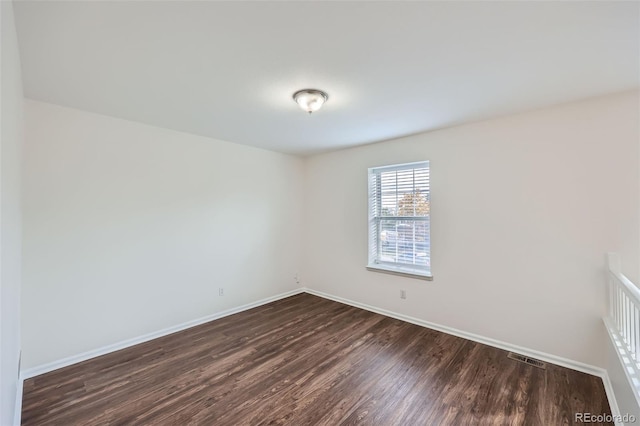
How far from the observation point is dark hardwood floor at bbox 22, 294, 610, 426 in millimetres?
1941

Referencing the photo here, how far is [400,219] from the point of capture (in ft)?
12.6

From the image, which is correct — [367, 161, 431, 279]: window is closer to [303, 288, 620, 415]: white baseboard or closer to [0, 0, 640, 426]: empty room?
[0, 0, 640, 426]: empty room

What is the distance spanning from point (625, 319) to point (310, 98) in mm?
2914

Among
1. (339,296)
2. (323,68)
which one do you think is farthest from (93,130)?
(339,296)

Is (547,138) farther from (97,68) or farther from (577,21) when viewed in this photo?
(97,68)

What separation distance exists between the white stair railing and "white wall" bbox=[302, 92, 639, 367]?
4.1 inches

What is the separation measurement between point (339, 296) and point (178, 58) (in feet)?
12.5

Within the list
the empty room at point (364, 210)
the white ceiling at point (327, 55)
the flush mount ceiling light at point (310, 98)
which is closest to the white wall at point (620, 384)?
the empty room at point (364, 210)

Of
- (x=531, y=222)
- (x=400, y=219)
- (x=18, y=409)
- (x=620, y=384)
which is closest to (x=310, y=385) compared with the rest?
(x=18, y=409)

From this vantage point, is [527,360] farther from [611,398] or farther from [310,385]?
[310,385]

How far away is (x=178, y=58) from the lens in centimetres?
181

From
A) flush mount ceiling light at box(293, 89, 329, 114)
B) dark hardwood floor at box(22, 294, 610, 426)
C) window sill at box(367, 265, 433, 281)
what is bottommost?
dark hardwood floor at box(22, 294, 610, 426)

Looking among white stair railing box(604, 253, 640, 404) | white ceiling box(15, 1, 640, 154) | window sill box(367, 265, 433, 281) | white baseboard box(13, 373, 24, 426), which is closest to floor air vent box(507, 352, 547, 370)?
white stair railing box(604, 253, 640, 404)

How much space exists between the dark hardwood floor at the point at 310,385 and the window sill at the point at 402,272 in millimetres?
675
